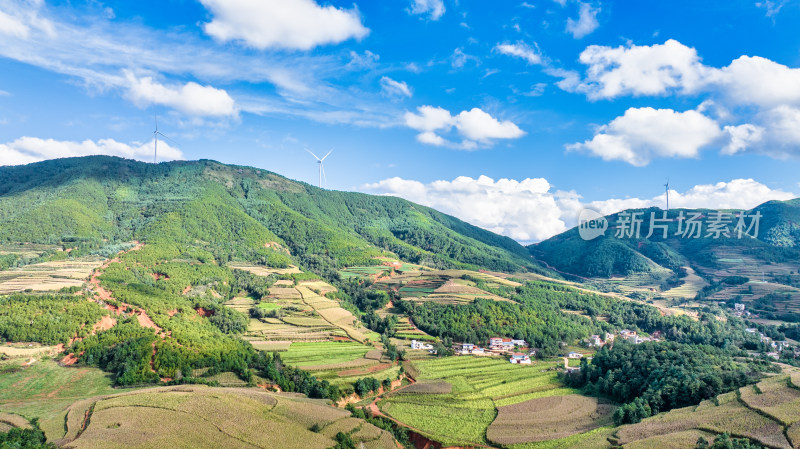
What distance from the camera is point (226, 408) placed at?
4650 cm

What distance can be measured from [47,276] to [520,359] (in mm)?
90558

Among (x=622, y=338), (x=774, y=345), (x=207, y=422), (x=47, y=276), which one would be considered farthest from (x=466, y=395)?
→ (x=47, y=276)

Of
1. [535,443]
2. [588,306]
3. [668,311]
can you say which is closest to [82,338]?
[535,443]

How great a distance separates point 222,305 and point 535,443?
71649 millimetres

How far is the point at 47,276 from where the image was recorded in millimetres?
88938

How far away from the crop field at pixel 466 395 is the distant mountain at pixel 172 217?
245 feet

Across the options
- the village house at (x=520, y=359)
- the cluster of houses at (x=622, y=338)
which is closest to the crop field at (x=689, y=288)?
the cluster of houses at (x=622, y=338)

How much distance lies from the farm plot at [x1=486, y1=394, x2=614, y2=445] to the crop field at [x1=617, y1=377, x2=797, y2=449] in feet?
22.6

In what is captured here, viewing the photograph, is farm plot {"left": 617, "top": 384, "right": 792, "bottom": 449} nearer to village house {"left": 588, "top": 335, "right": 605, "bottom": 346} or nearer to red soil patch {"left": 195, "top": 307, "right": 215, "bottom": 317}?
village house {"left": 588, "top": 335, "right": 605, "bottom": 346}

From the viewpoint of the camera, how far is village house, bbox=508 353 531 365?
80.8m

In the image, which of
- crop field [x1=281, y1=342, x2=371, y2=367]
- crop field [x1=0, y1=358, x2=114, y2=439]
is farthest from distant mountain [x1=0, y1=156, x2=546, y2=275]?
crop field [x1=0, y1=358, x2=114, y2=439]

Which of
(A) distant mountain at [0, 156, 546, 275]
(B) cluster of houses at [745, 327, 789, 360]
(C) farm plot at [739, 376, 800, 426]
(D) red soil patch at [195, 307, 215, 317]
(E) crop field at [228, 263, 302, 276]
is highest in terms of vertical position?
(A) distant mountain at [0, 156, 546, 275]

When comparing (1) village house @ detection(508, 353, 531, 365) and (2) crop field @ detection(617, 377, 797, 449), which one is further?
(1) village house @ detection(508, 353, 531, 365)

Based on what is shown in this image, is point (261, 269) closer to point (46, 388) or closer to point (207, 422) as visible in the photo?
point (46, 388)
